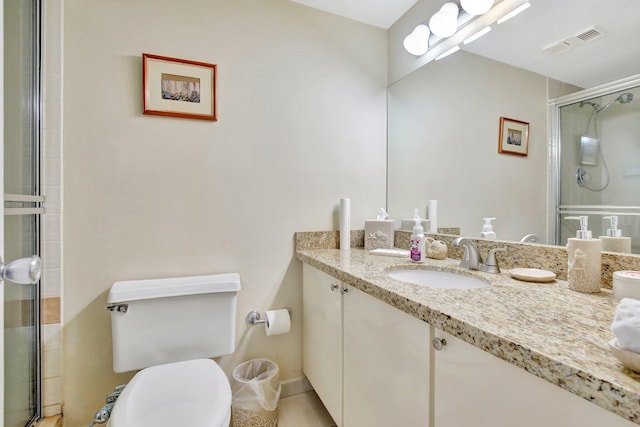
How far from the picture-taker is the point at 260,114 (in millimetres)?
1532

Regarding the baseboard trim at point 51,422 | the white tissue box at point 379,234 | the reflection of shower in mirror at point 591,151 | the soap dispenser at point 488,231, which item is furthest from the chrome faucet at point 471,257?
the baseboard trim at point 51,422

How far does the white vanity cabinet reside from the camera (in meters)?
0.77

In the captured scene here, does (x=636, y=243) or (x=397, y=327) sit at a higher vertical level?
(x=636, y=243)

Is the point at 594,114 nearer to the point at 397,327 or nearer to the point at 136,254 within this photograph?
the point at 397,327

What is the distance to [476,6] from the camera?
1.27 meters

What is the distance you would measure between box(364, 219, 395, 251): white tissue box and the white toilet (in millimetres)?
746

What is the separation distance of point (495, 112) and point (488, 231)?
1.68 feet

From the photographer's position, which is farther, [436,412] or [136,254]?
[136,254]

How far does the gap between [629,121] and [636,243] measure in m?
0.35

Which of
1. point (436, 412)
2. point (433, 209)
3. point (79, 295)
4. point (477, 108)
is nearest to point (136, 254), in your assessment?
point (79, 295)

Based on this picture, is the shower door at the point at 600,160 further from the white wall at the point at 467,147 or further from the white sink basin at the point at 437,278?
the white sink basin at the point at 437,278

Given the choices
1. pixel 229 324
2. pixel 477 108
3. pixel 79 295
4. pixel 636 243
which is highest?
pixel 477 108

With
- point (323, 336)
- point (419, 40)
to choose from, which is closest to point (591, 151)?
point (419, 40)

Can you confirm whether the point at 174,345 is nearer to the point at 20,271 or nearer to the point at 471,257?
the point at 20,271
